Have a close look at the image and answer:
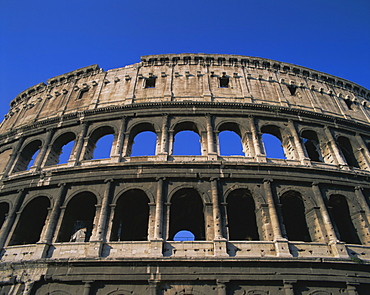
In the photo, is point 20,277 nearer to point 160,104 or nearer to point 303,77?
point 160,104

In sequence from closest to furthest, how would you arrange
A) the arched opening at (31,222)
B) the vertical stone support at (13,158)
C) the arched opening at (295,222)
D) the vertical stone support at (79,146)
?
the arched opening at (31,222)
the arched opening at (295,222)
the vertical stone support at (79,146)
the vertical stone support at (13,158)

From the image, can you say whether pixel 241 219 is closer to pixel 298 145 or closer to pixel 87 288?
pixel 298 145

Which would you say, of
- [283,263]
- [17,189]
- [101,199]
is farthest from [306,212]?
[17,189]

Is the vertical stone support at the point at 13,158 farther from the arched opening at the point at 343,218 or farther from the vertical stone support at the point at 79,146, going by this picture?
the arched opening at the point at 343,218

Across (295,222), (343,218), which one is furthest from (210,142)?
(343,218)

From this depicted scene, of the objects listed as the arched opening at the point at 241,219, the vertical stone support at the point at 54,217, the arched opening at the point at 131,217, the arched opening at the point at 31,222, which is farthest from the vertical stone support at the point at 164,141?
the arched opening at the point at 31,222
